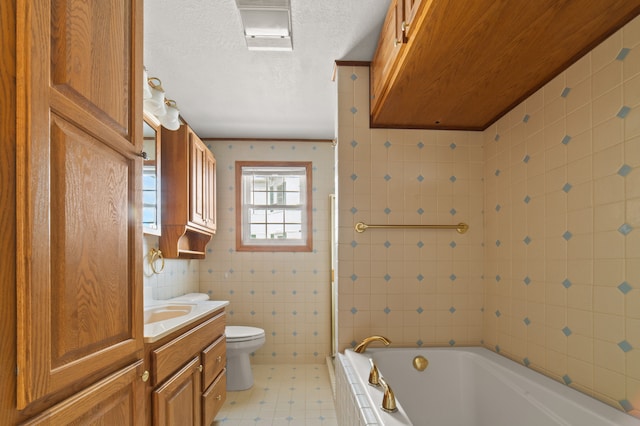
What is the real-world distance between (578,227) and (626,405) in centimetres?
61

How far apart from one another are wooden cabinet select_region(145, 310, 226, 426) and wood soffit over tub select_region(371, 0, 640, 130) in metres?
1.53

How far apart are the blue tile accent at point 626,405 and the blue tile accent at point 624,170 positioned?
0.74 m

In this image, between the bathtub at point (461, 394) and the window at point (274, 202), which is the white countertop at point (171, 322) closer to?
the bathtub at point (461, 394)

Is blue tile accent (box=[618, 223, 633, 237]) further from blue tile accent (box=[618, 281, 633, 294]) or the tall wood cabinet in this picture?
the tall wood cabinet

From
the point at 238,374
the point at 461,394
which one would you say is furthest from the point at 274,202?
the point at 461,394

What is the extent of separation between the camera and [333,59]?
2197 millimetres

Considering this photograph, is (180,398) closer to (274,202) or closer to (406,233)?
(406,233)

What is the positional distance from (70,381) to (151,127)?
75.1 inches

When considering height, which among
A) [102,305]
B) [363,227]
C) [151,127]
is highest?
[151,127]

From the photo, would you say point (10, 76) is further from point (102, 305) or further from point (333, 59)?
point (333, 59)

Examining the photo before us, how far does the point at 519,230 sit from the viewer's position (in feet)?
6.05

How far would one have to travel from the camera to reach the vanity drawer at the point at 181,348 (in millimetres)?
1515

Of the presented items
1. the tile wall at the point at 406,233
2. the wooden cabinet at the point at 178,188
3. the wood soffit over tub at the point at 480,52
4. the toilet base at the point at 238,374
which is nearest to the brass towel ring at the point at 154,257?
the wooden cabinet at the point at 178,188

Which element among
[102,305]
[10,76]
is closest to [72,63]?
[10,76]
